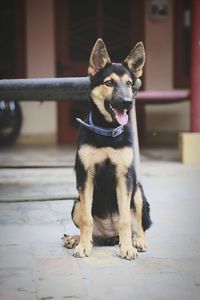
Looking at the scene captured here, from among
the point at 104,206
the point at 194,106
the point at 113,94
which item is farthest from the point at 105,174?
the point at 194,106

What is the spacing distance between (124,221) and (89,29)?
7023 mm

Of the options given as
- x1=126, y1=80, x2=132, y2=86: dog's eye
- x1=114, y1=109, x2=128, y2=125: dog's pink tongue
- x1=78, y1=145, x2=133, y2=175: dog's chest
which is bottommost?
x1=78, y1=145, x2=133, y2=175: dog's chest

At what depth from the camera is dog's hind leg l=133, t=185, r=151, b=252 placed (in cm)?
368

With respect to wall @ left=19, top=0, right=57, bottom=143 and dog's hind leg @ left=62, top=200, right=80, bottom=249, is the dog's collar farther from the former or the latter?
wall @ left=19, top=0, right=57, bottom=143

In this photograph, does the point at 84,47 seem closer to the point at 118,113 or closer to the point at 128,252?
the point at 118,113

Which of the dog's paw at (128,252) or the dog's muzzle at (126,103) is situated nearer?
the dog's muzzle at (126,103)

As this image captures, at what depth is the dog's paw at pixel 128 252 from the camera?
347cm

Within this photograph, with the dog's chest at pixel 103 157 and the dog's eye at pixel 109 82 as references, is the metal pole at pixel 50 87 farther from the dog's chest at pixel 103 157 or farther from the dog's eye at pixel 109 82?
the dog's eye at pixel 109 82

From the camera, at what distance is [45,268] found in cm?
331

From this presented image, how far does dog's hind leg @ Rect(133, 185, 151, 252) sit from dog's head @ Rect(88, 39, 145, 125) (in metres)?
0.55

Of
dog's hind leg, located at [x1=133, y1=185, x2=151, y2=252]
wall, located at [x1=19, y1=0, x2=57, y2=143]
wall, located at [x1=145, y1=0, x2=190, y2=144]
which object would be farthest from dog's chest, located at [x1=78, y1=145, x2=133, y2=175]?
wall, located at [x1=145, y1=0, x2=190, y2=144]

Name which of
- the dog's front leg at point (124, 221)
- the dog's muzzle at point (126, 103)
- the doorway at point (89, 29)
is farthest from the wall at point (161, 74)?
the dog's muzzle at point (126, 103)

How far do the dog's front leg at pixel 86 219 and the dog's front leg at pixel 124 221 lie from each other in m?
0.18

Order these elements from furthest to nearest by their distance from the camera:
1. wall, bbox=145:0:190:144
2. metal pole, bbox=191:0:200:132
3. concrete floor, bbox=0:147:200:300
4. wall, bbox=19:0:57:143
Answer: wall, bbox=145:0:190:144 → wall, bbox=19:0:57:143 → metal pole, bbox=191:0:200:132 → concrete floor, bbox=0:147:200:300
